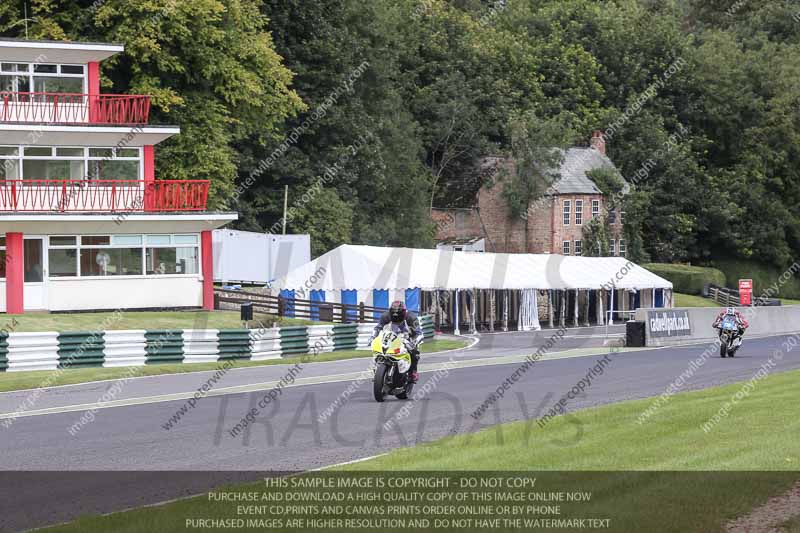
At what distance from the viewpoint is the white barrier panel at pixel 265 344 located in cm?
3481

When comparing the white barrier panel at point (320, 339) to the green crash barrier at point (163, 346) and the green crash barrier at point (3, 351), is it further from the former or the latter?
the green crash barrier at point (3, 351)

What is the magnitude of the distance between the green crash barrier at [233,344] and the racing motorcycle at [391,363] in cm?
1437

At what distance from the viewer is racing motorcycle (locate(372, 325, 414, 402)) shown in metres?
19.5

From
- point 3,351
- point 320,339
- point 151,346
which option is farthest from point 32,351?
point 320,339

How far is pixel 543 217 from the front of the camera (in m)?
82.6

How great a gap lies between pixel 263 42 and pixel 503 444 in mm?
41319

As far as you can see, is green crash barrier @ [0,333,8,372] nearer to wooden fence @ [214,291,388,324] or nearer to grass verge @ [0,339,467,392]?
grass verge @ [0,339,467,392]

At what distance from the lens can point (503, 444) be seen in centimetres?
1369

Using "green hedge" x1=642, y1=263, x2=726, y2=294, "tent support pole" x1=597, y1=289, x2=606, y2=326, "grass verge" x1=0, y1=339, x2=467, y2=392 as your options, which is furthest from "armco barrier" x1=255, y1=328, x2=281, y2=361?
"green hedge" x1=642, y1=263, x2=726, y2=294

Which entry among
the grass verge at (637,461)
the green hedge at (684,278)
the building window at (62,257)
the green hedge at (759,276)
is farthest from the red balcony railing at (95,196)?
the green hedge at (759,276)

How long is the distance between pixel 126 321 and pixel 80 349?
8.13 metres

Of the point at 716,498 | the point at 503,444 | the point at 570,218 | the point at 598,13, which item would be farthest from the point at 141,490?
the point at 598,13

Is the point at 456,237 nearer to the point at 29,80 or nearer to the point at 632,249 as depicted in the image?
the point at 632,249

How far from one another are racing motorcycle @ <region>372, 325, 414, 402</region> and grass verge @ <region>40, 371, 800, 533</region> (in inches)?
135
